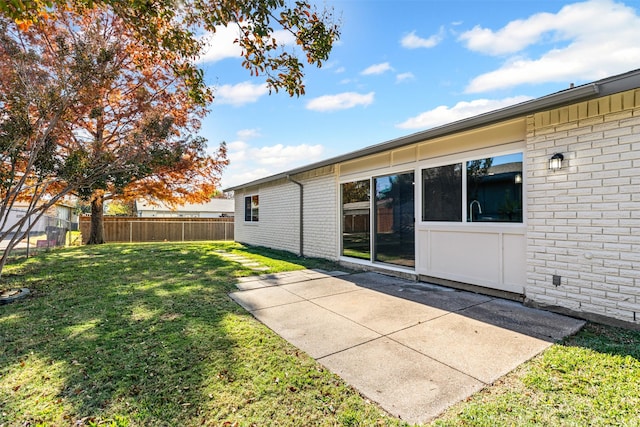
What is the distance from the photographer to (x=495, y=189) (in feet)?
15.5

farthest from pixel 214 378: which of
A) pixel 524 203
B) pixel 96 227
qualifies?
pixel 96 227

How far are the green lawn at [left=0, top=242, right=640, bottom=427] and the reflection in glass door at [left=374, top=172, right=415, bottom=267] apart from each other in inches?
124

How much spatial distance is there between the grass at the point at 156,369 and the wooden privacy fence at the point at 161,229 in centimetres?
1461

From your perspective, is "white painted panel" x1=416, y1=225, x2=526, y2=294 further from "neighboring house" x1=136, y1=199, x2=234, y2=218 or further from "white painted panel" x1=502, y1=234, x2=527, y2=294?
"neighboring house" x1=136, y1=199, x2=234, y2=218

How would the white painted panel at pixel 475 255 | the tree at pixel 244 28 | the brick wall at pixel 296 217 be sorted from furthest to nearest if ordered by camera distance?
the brick wall at pixel 296 217 → the white painted panel at pixel 475 255 → the tree at pixel 244 28

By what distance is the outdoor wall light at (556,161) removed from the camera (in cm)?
391

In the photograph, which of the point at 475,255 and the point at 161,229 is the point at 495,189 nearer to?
the point at 475,255

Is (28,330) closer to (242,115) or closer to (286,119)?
(242,115)

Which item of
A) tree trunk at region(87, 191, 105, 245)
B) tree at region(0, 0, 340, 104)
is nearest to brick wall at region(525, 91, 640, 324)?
tree at region(0, 0, 340, 104)

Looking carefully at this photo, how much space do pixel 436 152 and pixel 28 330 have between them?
630 cm

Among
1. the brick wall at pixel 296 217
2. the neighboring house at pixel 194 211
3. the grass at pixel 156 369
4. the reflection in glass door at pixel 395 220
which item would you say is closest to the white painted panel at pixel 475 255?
the reflection in glass door at pixel 395 220

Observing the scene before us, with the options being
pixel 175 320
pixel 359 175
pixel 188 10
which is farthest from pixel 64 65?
pixel 359 175

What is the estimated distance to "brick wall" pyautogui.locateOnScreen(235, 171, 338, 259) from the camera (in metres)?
8.37

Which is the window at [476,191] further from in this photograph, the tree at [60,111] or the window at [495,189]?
the tree at [60,111]
